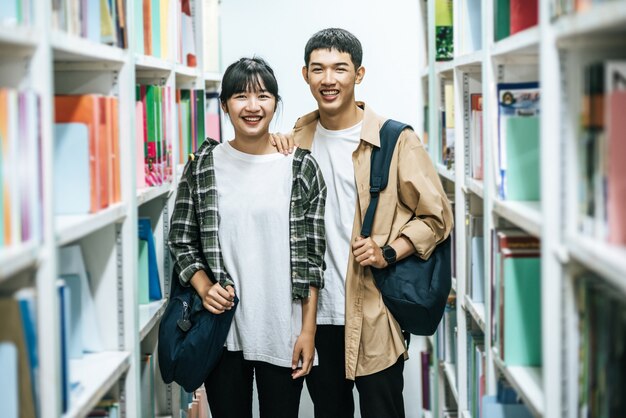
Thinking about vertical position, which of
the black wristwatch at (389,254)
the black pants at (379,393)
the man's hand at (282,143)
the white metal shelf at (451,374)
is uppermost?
the man's hand at (282,143)

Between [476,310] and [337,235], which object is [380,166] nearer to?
[337,235]

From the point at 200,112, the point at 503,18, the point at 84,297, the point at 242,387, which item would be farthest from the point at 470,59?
the point at 200,112

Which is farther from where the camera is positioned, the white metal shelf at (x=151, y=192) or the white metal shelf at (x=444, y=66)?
the white metal shelf at (x=444, y=66)

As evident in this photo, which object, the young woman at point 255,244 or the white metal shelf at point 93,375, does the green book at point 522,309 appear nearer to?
the young woman at point 255,244

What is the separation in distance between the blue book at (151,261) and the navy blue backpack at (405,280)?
67cm

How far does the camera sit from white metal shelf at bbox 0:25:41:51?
1193mm

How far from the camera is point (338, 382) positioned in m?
2.41

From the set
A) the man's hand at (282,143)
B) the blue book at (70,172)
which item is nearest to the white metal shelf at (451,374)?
the man's hand at (282,143)

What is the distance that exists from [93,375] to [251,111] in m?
0.83

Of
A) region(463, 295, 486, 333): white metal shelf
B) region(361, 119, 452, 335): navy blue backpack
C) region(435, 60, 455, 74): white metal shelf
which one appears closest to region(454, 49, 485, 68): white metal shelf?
region(435, 60, 455, 74): white metal shelf

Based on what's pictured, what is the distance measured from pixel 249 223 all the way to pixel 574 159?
104 cm

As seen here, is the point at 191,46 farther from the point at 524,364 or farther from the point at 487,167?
the point at 524,364

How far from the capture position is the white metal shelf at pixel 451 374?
2.89 meters

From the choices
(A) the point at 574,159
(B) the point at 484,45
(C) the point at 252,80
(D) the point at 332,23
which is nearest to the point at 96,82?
(C) the point at 252,80
